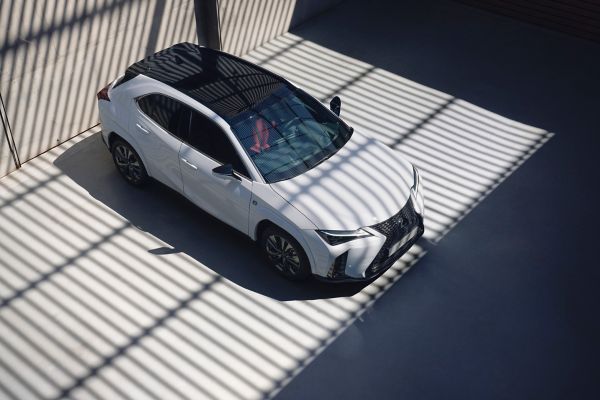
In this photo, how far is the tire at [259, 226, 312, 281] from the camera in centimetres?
792

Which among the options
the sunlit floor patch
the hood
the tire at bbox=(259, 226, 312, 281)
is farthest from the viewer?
the tire at bbox=(259, 226, 312, 281)

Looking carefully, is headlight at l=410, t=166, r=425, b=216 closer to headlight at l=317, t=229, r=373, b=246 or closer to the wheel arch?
headlight at l=317, t=229, r=373, b=246

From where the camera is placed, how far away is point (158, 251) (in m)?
8.59

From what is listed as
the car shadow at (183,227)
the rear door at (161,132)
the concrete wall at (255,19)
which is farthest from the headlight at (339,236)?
the concrete wall at (255,19)

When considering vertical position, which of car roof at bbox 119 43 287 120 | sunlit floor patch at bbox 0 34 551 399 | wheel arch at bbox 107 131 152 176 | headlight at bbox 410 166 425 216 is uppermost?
car roof at bbox 119 43 287 120

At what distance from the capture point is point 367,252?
7.75m

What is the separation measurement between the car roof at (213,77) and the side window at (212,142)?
0.16 metres

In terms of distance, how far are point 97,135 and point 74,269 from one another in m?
2.39

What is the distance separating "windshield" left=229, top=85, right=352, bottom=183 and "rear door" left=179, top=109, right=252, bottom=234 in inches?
7.6

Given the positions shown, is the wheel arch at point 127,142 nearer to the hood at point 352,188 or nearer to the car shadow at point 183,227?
the car shadow at point 183,227

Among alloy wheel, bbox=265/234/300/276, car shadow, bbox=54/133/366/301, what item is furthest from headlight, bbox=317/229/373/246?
car shadow, bbox=54/133/366/301

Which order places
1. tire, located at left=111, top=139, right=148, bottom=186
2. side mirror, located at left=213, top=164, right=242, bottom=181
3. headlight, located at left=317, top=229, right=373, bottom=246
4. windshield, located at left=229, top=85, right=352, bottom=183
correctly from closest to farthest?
headlight, located at left=317, top=229, right=373, bottom=246
side mirror, located at left=213, top=164, right=242, bottom=181
windshield, located at left=229, top=85, right=352, bottom=183
tire, located at left=111, top=139, right=148, bottom=186

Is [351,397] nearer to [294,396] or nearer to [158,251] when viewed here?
[294,396]

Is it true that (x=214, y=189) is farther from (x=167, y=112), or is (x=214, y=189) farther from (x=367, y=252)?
(x=367, y=252)
